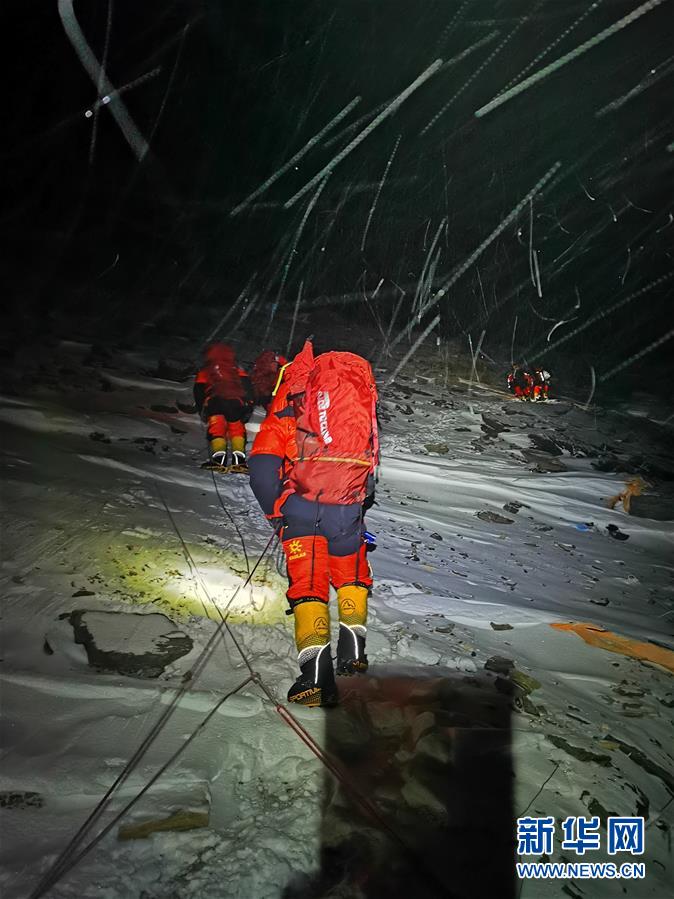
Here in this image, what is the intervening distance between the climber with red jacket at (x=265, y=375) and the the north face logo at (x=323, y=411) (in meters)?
2.61

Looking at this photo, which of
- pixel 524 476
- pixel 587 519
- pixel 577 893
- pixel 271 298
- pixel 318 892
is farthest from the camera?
pixel 271 298

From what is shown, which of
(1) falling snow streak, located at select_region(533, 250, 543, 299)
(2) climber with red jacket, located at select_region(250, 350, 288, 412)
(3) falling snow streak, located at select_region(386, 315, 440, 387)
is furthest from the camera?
(1) falling snow streak, located at select_region(533, 250, 543, 299)

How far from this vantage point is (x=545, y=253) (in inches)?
1734

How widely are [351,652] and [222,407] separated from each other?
13.4ft

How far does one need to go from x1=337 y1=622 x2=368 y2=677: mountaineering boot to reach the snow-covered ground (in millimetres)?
88

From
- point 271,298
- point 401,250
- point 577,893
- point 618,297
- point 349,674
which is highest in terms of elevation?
point 401,250

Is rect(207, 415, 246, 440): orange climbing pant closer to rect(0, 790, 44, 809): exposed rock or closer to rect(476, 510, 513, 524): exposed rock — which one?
rect(476, 510, 513, 524): exposed rock

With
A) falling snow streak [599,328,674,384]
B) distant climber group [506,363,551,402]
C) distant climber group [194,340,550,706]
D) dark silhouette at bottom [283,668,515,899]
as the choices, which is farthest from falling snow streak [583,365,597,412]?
dark silhouette at bottom [283,668,515,899]

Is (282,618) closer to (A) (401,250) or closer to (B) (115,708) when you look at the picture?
(B) (115,708)

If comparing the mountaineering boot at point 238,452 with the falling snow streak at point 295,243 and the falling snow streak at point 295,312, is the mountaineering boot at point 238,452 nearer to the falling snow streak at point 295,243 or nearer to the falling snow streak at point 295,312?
the falling snow streak at point 295,312

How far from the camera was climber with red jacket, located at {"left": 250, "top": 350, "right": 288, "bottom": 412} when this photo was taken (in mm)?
5797

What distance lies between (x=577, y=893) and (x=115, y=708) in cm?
198

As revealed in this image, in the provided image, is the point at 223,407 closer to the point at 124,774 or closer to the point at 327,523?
the point at 327,523

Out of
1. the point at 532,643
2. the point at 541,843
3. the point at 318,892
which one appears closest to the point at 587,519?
the point at 532,643
